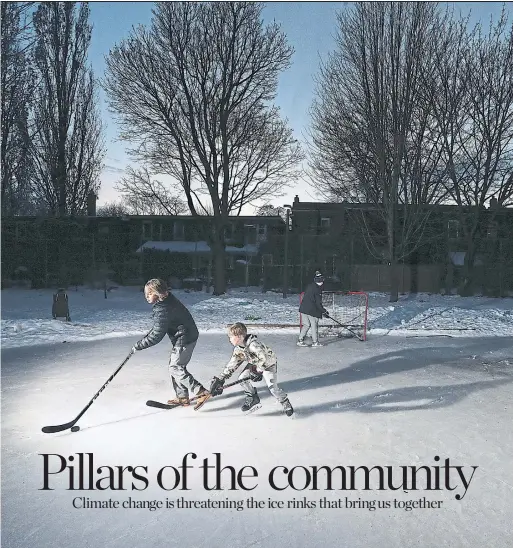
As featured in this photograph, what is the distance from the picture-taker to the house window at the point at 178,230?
2844cm

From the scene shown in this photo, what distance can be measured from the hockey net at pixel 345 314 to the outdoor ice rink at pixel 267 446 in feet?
10.6

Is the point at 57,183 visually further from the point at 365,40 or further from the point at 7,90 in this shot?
the point at 365,40

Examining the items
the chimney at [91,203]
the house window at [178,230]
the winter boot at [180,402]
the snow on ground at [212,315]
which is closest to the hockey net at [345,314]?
the snow on ground at [212,315]

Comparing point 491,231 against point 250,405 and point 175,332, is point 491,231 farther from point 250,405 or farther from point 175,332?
point 175,332

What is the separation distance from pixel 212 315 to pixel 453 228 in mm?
15698

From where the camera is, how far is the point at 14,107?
19281 millimetres

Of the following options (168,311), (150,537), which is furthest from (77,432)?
(150,537)

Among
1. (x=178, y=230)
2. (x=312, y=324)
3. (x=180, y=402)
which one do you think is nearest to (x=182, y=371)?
(x=180, y=402)

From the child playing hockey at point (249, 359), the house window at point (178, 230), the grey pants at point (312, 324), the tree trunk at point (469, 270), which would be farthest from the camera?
the house window at point (178, 230)

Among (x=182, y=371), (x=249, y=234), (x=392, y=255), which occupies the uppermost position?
(x=249, y=234)

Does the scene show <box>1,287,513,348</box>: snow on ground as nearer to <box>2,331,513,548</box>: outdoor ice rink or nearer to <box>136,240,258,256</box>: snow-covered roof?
<box>2,331,513,548</box>: outdoor ice rink

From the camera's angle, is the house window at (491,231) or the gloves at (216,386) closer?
the gloves at (216,386)

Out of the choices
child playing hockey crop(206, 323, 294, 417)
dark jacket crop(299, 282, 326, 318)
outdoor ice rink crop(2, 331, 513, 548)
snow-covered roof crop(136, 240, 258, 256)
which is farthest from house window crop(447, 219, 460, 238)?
child playing hockey crop(206, 323, 294, 417)

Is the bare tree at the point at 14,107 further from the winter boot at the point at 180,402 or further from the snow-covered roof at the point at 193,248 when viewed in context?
the winter boot at the point at 180,402
